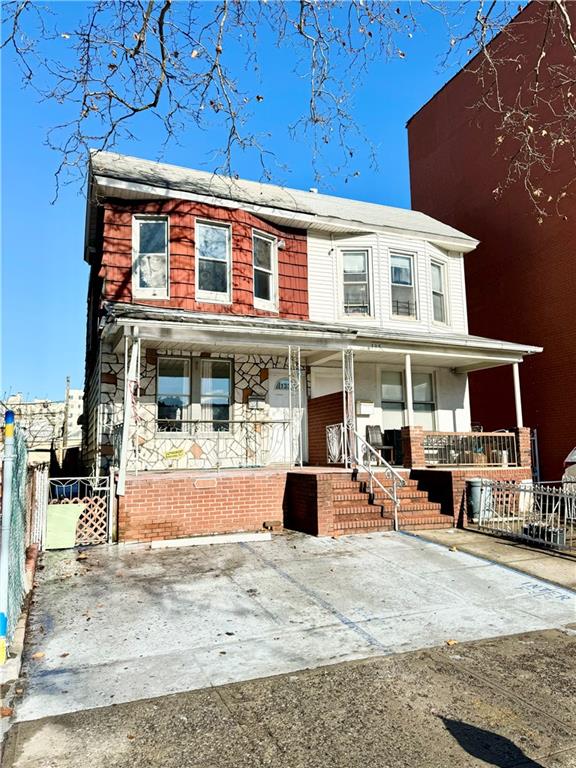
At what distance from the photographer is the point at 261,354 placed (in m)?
12.9

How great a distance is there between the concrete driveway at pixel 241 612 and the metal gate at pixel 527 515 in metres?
1.67

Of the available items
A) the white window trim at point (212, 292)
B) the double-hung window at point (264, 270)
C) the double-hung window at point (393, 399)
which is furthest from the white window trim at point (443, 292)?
the white window trim at point (212, 292)

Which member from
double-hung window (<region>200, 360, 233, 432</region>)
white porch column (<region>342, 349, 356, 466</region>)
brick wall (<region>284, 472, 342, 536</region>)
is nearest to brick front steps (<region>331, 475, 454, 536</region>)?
brick wall (<region>284, 472, 342, 536</region>)

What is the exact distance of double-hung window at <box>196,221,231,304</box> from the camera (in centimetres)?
1225

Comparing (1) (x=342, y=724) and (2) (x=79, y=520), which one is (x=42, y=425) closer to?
(2) (x=79, y=520)

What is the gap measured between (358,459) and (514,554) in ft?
11.4

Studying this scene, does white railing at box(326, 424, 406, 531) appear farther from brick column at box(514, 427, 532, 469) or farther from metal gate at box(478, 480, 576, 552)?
brick column at box(514, 427, 532, 469)

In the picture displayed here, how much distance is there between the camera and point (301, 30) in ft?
21.4

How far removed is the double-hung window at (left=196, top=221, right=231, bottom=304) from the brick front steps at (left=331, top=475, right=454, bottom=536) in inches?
191

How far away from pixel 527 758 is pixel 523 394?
50.3ft

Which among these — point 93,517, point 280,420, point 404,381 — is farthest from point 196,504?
point 404,381

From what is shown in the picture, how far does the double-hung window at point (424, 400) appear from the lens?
50.0ft

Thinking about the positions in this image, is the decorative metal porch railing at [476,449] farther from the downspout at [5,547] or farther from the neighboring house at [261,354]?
the downspout at [5,547]

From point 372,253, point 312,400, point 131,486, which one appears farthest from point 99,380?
point 372,253
